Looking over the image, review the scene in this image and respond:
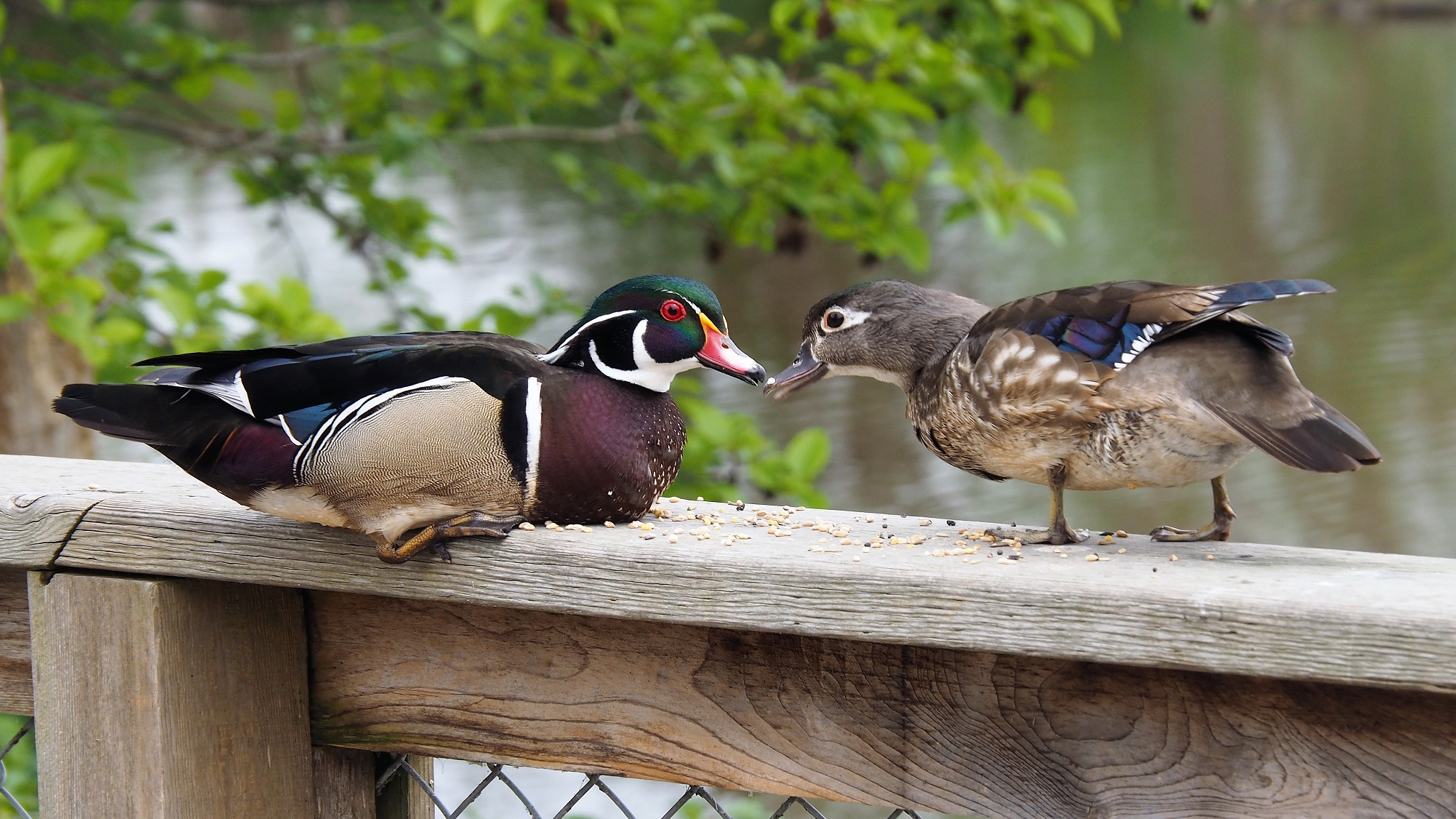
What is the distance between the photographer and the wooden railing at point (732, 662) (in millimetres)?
1099

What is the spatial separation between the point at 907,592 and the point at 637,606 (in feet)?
0.84

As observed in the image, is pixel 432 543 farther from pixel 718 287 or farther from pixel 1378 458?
pixel 718 287

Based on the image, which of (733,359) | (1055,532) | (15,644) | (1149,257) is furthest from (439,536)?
(1149,257)

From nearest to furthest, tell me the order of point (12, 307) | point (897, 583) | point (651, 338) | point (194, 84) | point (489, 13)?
point (897, 583) → point (651, 338) → point (12, 307) → point (489, 13) → point (194, 84)

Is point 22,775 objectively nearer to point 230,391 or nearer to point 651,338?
point 230,391

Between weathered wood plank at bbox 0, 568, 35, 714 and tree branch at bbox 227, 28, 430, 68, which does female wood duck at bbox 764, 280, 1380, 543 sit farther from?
tree branch at bbox 227, 28, 430, 68

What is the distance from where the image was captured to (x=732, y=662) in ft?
4.30

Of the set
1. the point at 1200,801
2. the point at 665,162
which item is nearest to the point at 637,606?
the point at 1200,801

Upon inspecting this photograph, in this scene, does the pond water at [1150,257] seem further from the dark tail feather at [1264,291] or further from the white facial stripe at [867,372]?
the dark tail feather at [1264,291]

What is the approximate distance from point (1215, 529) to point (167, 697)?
46.4 inches

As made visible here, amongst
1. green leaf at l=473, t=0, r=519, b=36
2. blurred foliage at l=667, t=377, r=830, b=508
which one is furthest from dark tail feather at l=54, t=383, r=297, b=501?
blurred foliage at l=667, t=377, r=830, b=508

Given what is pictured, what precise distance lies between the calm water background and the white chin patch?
2811mm

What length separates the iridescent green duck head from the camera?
1.66m

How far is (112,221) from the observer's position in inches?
152
